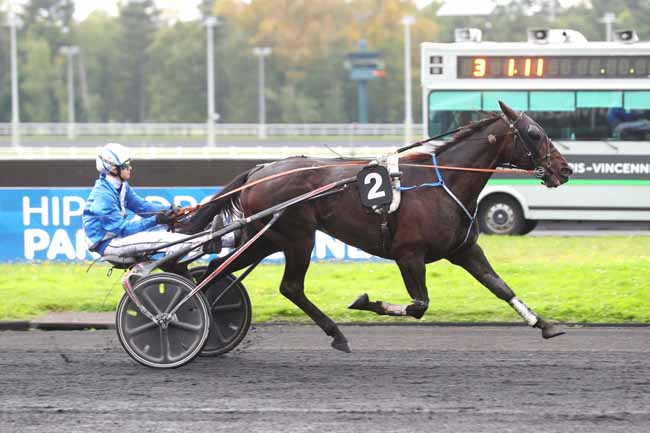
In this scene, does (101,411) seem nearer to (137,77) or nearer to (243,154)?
(243,154)

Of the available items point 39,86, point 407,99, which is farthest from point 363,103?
point 39,86

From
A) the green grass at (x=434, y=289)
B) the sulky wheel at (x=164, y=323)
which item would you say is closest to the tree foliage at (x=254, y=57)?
the green grass at (x=434, y=289)

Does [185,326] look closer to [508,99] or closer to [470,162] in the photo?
[470,162]

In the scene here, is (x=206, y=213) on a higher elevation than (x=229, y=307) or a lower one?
higher

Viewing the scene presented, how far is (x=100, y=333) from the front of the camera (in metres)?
10.1

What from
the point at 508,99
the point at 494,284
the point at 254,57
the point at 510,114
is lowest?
the point at 494,284

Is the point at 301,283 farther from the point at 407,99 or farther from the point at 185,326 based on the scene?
the point at 407,99

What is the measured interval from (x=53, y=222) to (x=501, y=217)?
24.4ft

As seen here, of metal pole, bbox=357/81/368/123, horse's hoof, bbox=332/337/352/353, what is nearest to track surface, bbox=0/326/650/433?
horse's hoof, bbox=332/337/352/353

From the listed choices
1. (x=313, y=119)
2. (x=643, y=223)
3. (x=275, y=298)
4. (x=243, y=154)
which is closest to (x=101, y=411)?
(x=275, y=298)

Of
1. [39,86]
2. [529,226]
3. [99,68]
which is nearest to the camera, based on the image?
[529,226]

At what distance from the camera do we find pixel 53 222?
14125mm

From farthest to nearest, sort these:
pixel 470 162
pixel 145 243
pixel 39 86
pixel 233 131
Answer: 1. pixel 39 86
2. pixel 233 131
3. pixel 470 162
4. pixel 145 243

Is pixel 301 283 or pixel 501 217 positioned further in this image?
pixel 501 217
